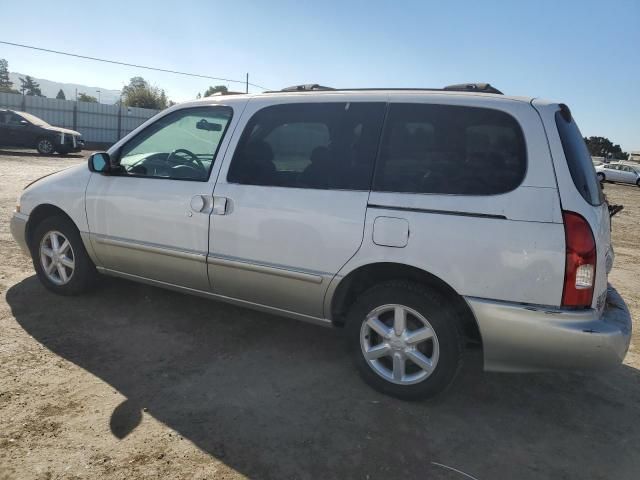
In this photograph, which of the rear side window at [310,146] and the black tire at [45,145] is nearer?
the rear side window at [310,146]

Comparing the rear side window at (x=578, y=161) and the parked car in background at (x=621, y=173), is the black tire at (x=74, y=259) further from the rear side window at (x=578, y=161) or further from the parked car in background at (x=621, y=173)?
the parked car in background at (x=621, y=173)

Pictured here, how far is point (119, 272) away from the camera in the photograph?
4145 millimetres

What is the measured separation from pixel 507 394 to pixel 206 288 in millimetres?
2209

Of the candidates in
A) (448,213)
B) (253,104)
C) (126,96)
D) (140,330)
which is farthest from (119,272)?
(126,96)

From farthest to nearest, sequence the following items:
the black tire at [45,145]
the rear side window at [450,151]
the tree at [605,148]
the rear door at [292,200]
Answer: the tree at [605,148] → the black tire at [45,145] → the rear door at [292,200] → the rear side window at [450,151]

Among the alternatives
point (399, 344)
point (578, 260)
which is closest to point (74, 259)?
point (399, 344)

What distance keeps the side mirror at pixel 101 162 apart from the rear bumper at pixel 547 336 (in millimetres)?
2911

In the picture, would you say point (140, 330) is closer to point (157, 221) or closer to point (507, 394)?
point (157, 221)

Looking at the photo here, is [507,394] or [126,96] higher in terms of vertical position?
[126,96]

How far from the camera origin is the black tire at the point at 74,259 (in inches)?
168

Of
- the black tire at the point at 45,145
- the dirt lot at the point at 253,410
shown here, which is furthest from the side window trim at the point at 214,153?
the black tire at the point at 45,145

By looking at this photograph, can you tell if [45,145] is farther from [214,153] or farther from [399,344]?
[399,344]

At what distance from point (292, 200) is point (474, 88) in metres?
1.33

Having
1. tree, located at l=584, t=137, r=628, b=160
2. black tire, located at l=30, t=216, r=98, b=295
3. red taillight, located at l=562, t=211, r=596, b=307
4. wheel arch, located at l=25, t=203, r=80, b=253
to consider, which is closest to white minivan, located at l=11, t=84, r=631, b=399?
red taillight, located at l=562, t=211, r=596, b=307
